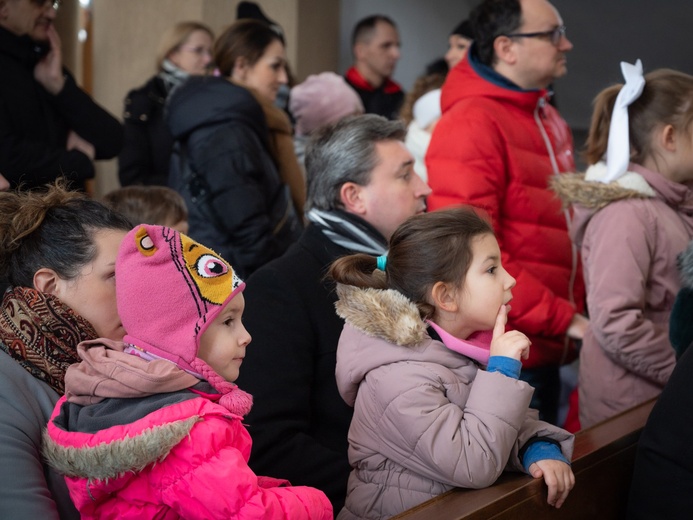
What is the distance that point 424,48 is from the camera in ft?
22.8

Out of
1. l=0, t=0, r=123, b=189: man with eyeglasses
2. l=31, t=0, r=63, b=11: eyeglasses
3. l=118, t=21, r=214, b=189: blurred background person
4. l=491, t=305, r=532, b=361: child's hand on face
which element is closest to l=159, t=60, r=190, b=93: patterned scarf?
l=118, t=21, r=214, b=189: blurred background person

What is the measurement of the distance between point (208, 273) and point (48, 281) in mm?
381

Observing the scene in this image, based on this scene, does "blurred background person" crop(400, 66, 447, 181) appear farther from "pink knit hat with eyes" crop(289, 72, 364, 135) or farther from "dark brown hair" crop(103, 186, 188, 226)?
"dark brown hair" crop(103, 186, 188, 226)

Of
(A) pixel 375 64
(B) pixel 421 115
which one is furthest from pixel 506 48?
(A) pixel 375 64

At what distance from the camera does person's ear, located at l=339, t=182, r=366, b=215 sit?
8.11 ft

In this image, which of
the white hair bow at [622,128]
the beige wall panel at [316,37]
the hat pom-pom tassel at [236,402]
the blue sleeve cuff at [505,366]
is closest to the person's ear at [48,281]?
the hat pom-pom tassel at [236,402]

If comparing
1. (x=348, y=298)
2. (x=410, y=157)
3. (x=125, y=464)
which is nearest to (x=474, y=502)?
(x=348, y=298)

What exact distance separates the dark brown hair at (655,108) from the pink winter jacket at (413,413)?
122 centimetres

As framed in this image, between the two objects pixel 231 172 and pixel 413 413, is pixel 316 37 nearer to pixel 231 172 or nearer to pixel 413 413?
pixel 231 172

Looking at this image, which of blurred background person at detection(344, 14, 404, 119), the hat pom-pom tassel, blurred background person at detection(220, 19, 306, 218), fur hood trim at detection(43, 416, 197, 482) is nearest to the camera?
fur hood trim at detection(43, 416, 197, 482)

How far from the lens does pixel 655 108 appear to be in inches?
109

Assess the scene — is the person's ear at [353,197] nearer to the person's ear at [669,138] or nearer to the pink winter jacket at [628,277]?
the pink winter jacket at [628,277]

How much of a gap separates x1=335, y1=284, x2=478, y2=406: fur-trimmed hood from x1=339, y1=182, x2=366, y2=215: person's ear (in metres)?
0.60

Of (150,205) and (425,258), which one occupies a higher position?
(425,258)
